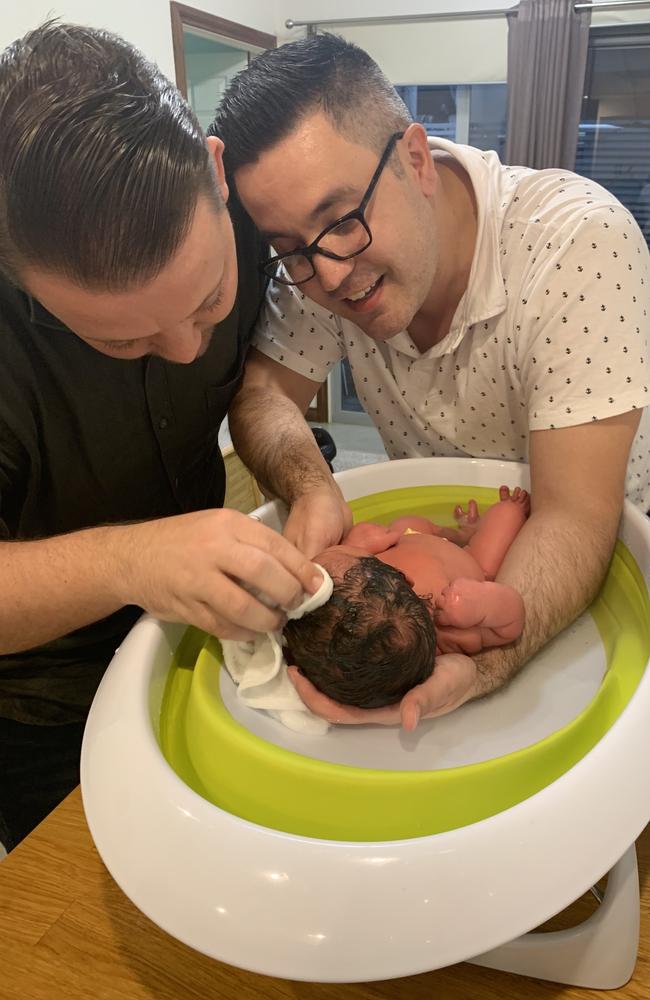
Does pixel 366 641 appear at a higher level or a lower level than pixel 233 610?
lower

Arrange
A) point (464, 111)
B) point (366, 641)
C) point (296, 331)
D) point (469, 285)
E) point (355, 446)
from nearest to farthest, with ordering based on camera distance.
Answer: point (366, 641) < point (469, 285) < point (296, 331) < point (464, 111) < point (355, 446)

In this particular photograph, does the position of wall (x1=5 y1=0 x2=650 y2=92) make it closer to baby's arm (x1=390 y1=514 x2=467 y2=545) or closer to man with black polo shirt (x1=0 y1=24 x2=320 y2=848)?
man with black polo shirt (x1=0 y1=24 x2=320 y2=848)

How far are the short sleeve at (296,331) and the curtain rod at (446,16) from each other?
115 inches

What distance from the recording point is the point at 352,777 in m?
0.76

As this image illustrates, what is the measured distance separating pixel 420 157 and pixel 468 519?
0.65 m

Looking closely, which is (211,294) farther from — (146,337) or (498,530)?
(498,530)

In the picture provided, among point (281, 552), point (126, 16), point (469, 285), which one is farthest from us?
point (126, 16)

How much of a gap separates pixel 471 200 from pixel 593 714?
3.11 feet

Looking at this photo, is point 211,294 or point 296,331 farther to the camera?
point 296,331

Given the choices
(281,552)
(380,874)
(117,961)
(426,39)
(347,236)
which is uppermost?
(426,39)

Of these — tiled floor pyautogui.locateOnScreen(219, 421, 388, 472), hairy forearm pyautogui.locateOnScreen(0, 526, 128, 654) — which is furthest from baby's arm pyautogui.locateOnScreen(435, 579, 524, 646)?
tiled floor pyautogui.locateOnScreen(219, 421, 388, 472)

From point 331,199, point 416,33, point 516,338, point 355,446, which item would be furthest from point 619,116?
point 331,199

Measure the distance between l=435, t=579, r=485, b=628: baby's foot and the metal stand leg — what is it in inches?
13.5

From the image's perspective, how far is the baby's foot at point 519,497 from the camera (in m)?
1.30
